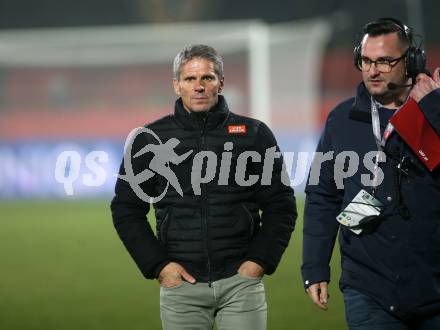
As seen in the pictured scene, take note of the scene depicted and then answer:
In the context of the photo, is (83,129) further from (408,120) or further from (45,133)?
(408,120)

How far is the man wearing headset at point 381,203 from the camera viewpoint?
3357 millimetres

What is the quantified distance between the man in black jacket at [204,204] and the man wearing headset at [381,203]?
267mm

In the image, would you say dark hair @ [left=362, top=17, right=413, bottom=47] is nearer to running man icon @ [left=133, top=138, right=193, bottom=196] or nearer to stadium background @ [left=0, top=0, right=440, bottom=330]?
running man icon @ [left=133, top=138, right=193, bottom=196]

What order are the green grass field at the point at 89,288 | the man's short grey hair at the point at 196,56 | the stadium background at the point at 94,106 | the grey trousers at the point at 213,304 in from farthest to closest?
1. the stadium background at the point at 94,106
2. the green grass field at the point at 89,288
3. the man's short grey hair at the point at 196,56
4. the grey trousers at the point at 213,304

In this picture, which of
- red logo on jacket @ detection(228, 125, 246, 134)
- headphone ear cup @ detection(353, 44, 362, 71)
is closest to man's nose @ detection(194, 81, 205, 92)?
red logo on jacket @ detection(228, 125, 246, 134)

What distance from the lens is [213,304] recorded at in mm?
3781

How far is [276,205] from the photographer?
13.0 feet

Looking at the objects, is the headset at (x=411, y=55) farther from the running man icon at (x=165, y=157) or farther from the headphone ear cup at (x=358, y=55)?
the running man icon at (x=165, y=157)

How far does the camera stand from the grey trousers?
3.75 metres

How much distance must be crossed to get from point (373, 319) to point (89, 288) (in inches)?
215

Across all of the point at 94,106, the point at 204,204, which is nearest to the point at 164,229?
the point at 204,204

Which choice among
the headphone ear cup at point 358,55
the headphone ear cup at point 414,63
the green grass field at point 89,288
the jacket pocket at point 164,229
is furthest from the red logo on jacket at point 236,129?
the green grass field at point 89,288

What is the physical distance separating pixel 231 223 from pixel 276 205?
0.94 feet

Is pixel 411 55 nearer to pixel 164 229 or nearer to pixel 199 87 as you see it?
pixel 199 87
